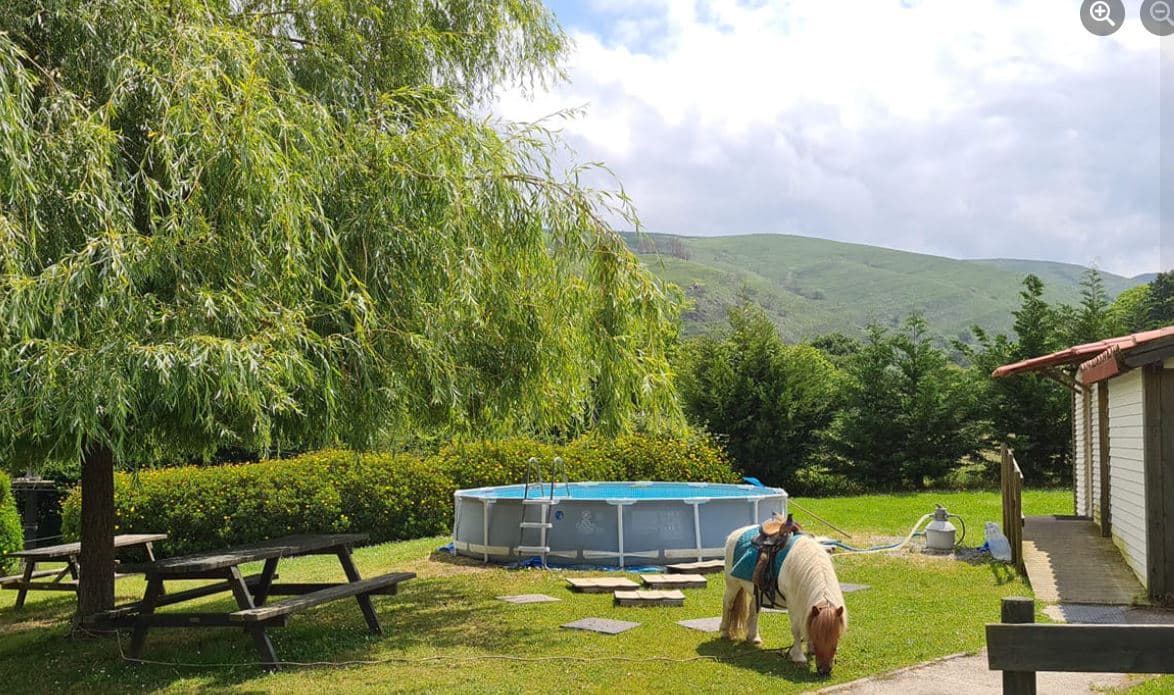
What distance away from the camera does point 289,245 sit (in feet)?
21.2

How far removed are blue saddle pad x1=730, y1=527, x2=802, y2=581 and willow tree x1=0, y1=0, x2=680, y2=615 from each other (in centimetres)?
144

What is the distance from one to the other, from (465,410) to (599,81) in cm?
360

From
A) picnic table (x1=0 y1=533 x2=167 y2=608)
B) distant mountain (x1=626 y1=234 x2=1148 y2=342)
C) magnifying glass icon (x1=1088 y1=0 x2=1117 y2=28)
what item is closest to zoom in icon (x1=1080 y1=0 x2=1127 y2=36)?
magnifying glass icon (x1=1088 y1=0 x2=1117 y2=28)

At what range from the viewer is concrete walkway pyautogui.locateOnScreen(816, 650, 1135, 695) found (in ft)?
20.0

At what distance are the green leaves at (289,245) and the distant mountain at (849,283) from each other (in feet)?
253

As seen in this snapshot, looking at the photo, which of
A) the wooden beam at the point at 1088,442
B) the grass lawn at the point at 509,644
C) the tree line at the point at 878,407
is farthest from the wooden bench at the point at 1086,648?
the tree line at the point at 878,407

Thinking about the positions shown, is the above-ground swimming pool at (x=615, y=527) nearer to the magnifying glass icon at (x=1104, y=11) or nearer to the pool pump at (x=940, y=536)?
the pool pump at (x=940, y=536)

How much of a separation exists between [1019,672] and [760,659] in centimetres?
393

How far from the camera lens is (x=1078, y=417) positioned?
55.0 ft

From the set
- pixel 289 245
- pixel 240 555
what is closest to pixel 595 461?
pixel 240 555

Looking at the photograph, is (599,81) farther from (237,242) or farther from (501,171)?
(237,242)

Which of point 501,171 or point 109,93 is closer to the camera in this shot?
point 109,93

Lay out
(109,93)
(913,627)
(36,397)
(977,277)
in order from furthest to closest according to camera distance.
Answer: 1. (977,277)
2. (913,627)
3. (109,93)
4. (36,397)

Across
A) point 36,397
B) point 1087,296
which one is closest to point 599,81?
point 36,397
